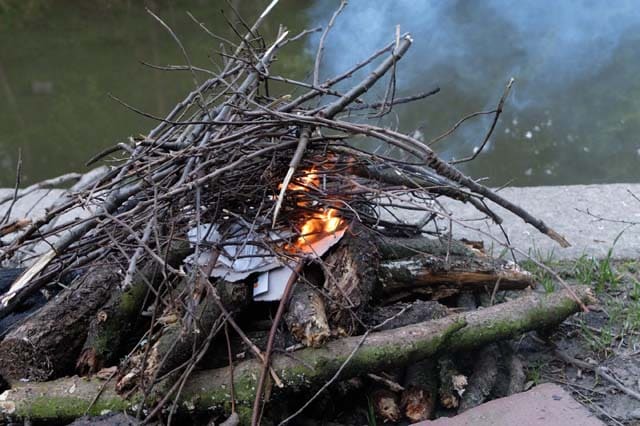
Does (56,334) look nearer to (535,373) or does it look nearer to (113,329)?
(113,329)

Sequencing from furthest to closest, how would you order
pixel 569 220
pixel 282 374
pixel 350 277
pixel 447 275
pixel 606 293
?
pixel 569 220
pixel 606 293
pixel 447 275
pixel 350 277
pixel 282 374

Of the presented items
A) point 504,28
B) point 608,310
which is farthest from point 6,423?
point 504,28

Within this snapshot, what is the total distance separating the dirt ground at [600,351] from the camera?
2.50 metres

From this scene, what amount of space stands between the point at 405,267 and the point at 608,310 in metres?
1.01

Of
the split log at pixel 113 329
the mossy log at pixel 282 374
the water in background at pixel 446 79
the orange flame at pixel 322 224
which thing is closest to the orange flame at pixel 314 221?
the orange flame at pixel 322 224

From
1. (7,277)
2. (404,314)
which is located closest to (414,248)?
(404,314)

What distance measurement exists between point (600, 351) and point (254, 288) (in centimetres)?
147

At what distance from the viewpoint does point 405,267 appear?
2859 millimetres

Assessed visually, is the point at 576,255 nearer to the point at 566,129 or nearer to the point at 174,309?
the point at 174,309

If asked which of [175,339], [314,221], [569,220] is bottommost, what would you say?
[175,339]

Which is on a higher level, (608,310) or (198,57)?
(198,57)

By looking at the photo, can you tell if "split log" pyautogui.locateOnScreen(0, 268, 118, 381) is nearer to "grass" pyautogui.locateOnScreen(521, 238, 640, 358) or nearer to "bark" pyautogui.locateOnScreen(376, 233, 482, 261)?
"bark" pyautogui.locateOnScreen(376, 233, 482, 261)

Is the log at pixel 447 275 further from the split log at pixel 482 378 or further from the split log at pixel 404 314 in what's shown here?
the split log at pixel 482 378

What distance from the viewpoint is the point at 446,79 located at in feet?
26.2
